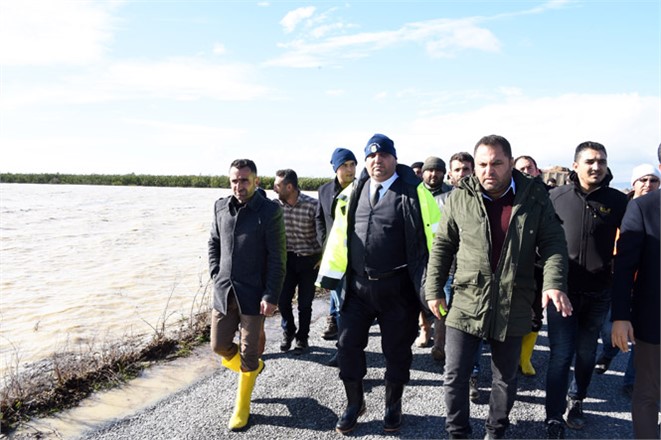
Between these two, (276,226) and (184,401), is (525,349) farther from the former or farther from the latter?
(184,401)

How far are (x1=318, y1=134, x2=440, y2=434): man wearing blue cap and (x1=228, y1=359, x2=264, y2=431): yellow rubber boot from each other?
82 centimetres

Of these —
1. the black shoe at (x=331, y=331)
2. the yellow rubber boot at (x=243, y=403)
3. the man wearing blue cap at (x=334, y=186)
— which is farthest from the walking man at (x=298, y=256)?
the yellow rubber boot at (x=243, y=403)

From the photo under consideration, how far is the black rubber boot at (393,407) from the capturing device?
3.58 meters

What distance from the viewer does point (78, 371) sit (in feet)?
14.8

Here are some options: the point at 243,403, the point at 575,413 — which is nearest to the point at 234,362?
the point at 243,403

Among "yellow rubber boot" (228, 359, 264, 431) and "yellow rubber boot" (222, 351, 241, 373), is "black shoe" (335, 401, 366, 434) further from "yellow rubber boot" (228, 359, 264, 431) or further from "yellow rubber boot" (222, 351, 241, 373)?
"yellow rubber boot" (222, 351, 241, 373)

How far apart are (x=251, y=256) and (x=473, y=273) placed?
1.96 metres

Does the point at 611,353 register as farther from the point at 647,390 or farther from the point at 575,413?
the point at 647,390

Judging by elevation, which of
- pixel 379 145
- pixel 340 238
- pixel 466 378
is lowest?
Result: pixel 466 378

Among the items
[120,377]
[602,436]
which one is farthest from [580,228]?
[120,377]

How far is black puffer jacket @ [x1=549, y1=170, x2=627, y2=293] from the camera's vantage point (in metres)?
3.51

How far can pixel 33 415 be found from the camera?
386cm

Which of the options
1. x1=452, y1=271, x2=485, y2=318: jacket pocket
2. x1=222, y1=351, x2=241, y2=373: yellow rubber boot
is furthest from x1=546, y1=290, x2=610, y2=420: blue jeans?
x1=222, y1=351, x2=241, y2=373: yellow rubber boot

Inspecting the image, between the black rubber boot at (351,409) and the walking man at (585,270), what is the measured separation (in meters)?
1.52
